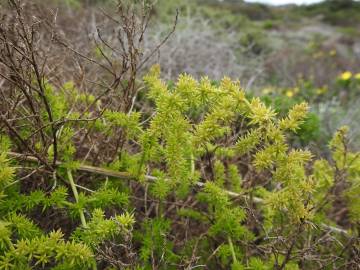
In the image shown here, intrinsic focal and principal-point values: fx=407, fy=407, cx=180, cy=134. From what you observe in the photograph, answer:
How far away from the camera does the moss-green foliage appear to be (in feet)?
4.14

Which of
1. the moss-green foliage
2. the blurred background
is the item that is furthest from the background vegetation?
the blurred background

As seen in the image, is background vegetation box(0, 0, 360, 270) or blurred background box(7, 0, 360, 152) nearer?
background vegetation box(0, 0, 360, 270)

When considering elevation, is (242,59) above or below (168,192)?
below

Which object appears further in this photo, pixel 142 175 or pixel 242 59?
pixel 242 59

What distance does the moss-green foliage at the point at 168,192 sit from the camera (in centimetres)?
126

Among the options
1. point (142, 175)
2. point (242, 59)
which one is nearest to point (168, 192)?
point (142, 175)

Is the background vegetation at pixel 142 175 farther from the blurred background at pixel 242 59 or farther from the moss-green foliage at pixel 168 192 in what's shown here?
the blurred background at pixel 242 59

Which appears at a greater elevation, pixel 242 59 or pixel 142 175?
Result: pixel 142 175

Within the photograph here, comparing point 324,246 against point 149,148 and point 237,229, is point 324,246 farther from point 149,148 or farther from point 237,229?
point 149,148

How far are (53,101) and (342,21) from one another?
24.4 metres

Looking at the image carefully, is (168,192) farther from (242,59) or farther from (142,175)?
(242,59)

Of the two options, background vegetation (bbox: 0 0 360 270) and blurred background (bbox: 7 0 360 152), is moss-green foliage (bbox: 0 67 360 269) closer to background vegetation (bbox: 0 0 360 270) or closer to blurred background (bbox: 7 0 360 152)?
background vegetation (bbox: 0 0 360 270)

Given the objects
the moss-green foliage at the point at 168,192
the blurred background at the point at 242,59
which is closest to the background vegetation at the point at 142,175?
the moss-green foliage at the point at 168,192

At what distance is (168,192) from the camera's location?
5.26 feet
